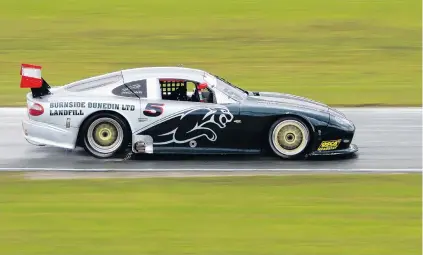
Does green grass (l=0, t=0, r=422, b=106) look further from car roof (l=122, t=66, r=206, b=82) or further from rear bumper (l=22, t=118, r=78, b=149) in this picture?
car roof (l=122, t=66, r=206, b=82)

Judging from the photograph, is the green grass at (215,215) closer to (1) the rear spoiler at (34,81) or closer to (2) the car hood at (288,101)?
(2) the car hood at (288,101)

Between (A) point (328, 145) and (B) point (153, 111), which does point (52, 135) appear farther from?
(A) point (328, 145)

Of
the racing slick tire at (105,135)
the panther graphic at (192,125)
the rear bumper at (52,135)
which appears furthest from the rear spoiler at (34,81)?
the panther graphic at (192,125)

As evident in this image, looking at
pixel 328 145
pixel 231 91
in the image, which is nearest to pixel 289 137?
pixel 328 145

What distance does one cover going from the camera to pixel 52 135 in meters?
13.0

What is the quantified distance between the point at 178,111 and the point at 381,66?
10.5 m

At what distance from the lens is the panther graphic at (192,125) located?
12758mm

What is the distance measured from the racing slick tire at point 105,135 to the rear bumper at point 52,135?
18 centimetres

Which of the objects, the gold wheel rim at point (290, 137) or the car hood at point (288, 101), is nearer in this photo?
the gold wheel rim at point (290, 137)

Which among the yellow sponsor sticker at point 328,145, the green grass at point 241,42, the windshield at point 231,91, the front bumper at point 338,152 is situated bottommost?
the front bumper at point 338,152

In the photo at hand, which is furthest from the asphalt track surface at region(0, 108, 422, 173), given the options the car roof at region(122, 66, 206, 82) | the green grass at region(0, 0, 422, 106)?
the green grass at region(0, 0, 422, 106)

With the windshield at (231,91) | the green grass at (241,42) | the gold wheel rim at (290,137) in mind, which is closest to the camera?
the gold wheel rim at (290,137)

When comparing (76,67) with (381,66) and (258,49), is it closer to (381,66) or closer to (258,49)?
(258,49)

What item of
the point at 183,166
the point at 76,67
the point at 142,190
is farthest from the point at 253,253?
the point at 76,67
